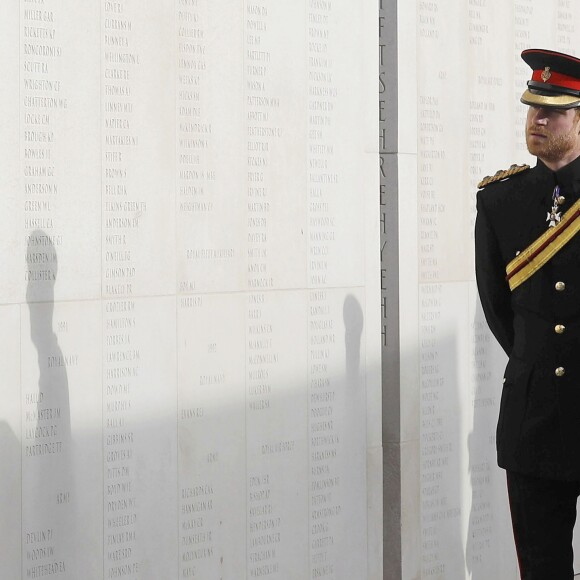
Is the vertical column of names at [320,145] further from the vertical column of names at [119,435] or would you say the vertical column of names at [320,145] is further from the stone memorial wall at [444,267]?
the vertical column of names at [119,435]

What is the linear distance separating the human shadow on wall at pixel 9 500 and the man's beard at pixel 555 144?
196 cm

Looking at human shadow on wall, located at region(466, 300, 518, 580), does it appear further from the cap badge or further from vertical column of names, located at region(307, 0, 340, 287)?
the cap badge

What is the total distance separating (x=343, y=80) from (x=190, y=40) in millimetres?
868

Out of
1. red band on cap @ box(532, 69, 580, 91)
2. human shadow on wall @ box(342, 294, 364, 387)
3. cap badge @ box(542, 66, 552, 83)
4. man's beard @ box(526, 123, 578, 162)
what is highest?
cap badge @ box(542, 66, 552, 83)

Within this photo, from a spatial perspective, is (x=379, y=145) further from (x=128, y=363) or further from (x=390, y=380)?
(x=128, y=363)

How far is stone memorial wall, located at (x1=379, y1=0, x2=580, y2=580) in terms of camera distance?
5.78 m

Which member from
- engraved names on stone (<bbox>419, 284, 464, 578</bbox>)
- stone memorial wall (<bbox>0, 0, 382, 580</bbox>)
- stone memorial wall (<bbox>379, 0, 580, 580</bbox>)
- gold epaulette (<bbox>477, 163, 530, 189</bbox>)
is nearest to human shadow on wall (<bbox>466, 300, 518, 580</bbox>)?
stone memorial wall (<bbox>379, 0, 580, 580</bbox>)

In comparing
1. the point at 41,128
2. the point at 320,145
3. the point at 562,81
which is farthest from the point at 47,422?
the point at 562,81

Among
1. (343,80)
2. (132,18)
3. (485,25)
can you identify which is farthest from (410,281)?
(132,18)

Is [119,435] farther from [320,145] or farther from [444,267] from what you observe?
[444,267]

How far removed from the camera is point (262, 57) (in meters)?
5.17

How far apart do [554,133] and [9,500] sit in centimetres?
215

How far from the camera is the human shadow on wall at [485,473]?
20.2ft

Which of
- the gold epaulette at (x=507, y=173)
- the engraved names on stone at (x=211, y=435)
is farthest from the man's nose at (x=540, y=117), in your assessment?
the engraved names on stone at (x=211, y=435)
